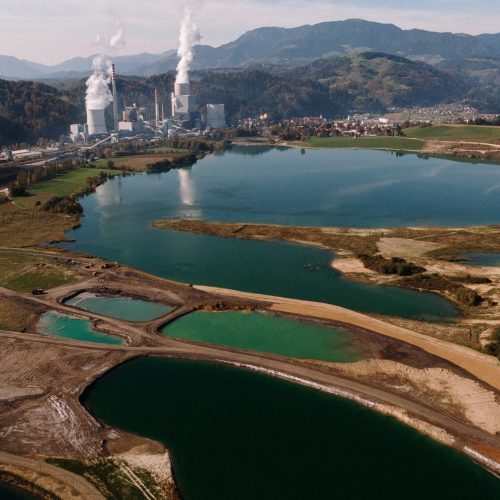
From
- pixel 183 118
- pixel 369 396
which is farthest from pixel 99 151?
pixel 369 396

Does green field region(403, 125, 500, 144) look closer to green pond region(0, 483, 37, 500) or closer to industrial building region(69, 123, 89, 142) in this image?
industrial building region(69, 123, 89, 142)

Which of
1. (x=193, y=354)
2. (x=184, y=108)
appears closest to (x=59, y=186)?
(x=193, y=354)

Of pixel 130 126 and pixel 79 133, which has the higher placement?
pixel 130 126

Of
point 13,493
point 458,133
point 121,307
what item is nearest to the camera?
point 13,493

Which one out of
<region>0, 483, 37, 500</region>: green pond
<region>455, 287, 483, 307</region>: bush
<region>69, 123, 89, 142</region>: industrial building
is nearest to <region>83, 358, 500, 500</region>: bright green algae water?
<region>0, 483, 37, 500</region>: green pond

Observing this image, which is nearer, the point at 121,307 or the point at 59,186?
the point at 121,307

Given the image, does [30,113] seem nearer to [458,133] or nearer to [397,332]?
[458,133]

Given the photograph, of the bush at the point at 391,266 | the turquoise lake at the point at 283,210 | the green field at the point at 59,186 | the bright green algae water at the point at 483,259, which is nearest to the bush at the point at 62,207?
the turquoise lake at the point at 283,210

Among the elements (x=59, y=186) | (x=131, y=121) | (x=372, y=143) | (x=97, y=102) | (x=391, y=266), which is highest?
(x=97, y=102)
